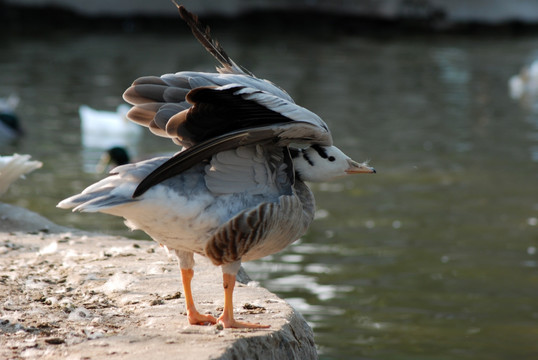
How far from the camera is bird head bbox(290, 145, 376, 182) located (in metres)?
4.31

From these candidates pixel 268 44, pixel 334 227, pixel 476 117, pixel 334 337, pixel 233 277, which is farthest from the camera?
pixel 268 44

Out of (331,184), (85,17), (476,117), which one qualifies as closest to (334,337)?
(331,184)

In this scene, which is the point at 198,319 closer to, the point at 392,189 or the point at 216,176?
the point at 216,176

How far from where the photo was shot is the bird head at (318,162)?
431 cm

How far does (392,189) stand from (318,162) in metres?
6.48

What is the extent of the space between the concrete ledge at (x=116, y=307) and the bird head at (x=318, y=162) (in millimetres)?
755

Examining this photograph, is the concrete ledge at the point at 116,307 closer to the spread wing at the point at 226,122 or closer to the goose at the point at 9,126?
the spread wing at the point at 226,122

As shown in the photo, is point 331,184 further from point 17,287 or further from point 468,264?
point 17,287

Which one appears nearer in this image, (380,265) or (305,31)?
(380,265)

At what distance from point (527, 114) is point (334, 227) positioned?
28.1 ft

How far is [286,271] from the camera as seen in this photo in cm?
783

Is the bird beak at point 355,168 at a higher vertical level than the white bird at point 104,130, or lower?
higher

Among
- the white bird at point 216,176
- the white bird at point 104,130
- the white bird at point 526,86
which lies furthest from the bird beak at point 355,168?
the white bird at point 526,86

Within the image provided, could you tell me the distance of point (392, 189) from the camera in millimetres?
10656
